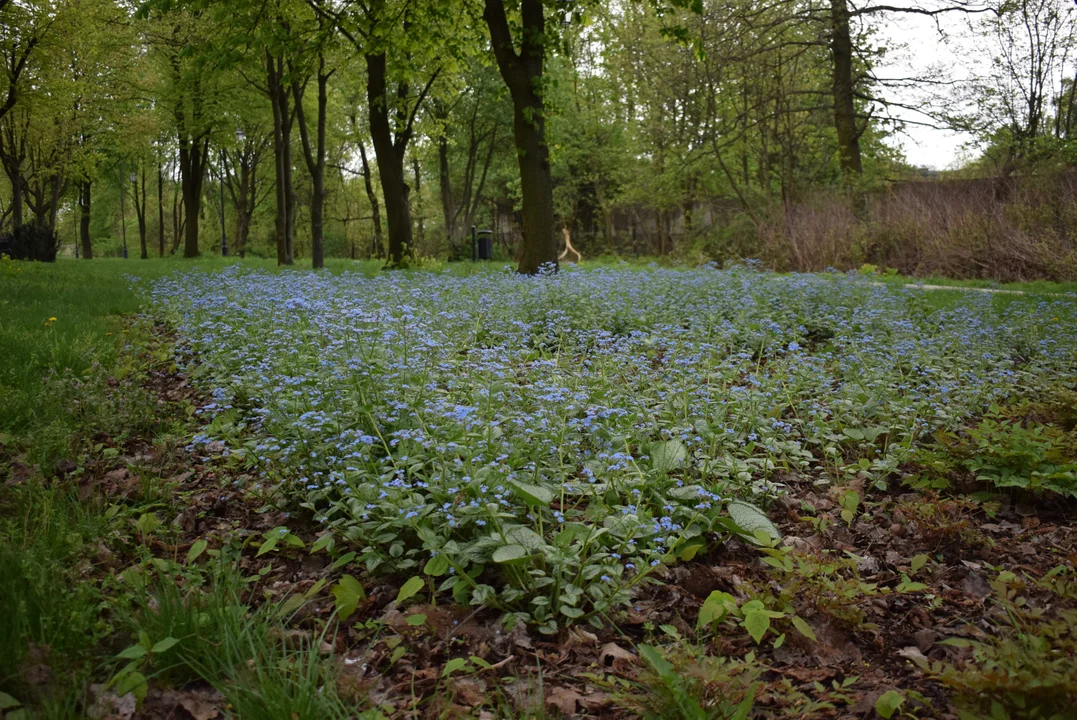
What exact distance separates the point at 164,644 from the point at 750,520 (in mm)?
2331

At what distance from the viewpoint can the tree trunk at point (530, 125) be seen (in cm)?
1258

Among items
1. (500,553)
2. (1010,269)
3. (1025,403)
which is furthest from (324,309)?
(1010,269)

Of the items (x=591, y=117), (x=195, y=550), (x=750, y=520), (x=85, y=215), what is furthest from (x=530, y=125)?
(x=85, y=215)

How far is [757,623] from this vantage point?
2578mm

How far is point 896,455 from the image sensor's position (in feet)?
13.5

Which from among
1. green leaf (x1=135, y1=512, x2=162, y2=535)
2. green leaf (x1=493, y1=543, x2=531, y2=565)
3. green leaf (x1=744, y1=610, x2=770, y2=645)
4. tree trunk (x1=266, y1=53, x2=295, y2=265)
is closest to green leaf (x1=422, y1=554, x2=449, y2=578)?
green leaf (x1=493, y1=543, x2=531, y2=565)

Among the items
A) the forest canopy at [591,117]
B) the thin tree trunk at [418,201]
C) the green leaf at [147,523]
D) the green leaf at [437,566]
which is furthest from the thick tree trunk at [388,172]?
the thin tree trunk at [418,201]

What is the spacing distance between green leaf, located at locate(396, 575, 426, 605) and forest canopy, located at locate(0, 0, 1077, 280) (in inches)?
369

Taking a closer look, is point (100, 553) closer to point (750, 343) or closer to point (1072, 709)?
point (1072, 709)

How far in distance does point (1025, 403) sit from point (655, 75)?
2165 cm

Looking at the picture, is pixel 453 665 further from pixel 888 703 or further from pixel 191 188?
pixel 191 188

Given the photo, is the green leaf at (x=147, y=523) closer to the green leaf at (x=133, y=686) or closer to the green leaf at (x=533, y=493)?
the green leaf at (x=133, y=686)

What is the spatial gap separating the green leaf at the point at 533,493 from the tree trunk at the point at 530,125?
31.6 feet

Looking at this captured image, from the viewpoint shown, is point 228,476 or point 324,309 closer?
point 228,476
